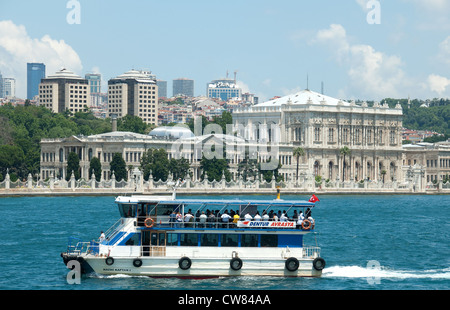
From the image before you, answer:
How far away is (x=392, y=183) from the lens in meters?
132

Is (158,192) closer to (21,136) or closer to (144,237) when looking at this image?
(21,136)

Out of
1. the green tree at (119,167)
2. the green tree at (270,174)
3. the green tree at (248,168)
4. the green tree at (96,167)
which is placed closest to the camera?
the green tree at (96,167)

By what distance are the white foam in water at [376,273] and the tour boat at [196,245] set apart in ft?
7.34

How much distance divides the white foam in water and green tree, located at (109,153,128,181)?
7741 cm

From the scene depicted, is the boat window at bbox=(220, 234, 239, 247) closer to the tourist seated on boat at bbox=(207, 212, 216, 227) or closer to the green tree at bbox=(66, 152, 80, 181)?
the tourist seated on boat at bbox=(207, 212, 216, 227)

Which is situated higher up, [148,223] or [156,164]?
[156,164]

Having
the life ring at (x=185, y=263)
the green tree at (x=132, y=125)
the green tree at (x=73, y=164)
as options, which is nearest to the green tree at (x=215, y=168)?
the green tree at (x=73, y=164)

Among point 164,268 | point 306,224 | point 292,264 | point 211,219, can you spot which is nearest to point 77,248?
point 164,268

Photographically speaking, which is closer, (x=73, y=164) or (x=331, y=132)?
(x=73, y=164)

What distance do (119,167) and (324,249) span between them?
70.4 meters

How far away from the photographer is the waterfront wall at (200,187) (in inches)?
3999

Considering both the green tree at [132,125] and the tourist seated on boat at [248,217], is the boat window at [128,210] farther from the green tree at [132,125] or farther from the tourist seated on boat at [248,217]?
the green tree at [132,125]

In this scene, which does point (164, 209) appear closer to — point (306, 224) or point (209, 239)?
point (209, 239)

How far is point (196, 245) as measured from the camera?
39094 millimetres
